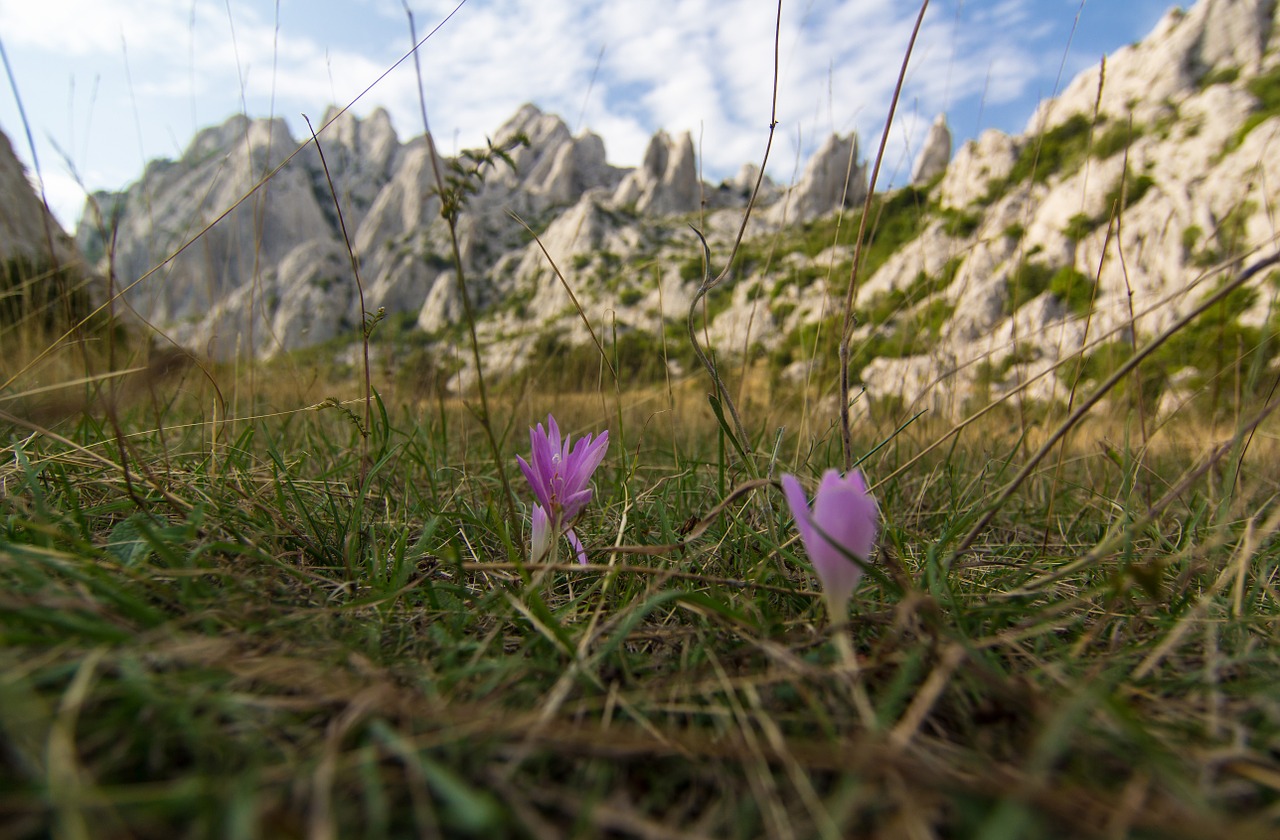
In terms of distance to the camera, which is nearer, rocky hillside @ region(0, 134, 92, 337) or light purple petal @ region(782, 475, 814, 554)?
light purple petal @ region(782, 475, 814, 554)

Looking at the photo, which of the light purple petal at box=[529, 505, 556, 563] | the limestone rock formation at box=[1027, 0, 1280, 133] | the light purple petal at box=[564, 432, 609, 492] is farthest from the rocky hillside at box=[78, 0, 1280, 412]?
the light purple petal at box=[529, 505, 556, 563]

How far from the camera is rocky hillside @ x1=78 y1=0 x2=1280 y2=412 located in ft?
7.13

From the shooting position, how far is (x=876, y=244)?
3488 cm

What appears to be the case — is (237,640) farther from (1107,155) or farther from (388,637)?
(1107,155)

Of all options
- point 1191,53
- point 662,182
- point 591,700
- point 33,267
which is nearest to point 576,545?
point 591,700

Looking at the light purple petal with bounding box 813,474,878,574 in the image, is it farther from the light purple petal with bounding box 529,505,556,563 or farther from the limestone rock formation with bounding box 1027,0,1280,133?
the limestone rock formation with bounding box 1027,0,1280,133

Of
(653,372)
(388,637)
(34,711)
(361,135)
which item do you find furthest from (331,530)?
(361,135)

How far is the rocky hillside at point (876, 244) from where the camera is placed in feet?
7.13

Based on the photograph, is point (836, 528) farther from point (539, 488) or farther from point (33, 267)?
point (33, 267)

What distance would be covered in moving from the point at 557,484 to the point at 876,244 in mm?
37935

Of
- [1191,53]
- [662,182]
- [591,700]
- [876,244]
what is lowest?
[591,700]

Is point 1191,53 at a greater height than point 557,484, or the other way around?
point 1191,53

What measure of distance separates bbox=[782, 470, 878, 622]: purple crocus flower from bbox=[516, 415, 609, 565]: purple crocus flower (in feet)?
1.43

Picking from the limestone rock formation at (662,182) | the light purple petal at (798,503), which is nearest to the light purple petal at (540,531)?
the light purple petal at (798,503)
